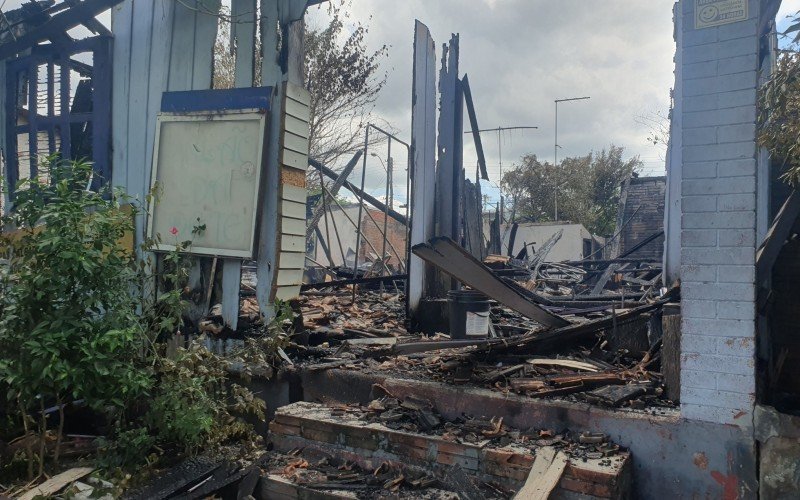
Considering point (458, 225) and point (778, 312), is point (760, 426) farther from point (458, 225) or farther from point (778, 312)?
point (458, 225)

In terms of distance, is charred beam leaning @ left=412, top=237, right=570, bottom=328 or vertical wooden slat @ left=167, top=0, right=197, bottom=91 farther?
vertical wooden slat @ left=167, top=0, right=197, bottom=91

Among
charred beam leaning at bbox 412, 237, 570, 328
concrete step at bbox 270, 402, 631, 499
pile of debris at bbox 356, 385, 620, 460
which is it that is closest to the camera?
concrete step at bbox 270, 402, 631, 499

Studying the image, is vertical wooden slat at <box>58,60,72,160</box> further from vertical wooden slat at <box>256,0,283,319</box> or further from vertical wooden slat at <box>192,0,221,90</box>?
vertical wooden slat at <box>256,0,283,319</box>

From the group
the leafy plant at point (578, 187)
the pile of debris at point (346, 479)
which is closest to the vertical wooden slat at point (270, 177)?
the pile of debris at point (346, 479)

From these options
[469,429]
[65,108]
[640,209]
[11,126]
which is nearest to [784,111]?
[469,429]

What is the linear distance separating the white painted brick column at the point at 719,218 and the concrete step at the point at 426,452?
75cm

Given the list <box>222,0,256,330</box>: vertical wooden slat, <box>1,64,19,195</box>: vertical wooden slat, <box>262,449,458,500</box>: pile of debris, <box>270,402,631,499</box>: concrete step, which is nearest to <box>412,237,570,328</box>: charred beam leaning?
<box>270,402,631,499</box>: concrete step

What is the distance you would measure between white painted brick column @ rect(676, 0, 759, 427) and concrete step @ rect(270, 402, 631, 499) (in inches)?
29.6

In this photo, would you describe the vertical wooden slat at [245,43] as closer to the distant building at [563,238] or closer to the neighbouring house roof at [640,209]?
the neighbouring house roof at [640,209]

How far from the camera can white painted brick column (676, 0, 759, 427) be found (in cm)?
342

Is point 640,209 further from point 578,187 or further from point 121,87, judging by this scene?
point 121,87

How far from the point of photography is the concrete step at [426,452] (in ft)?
11.1

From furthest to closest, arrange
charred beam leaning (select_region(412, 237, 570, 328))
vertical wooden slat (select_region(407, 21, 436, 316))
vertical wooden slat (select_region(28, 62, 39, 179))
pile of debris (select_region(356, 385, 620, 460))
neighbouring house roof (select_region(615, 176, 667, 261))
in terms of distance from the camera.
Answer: neighbouring house roof (select_region(615, 176, 667, 261)) → vertical wooden slat (select_region(407, 21, 436, 316)) → vertical wooden slat (select_region(28, 62, 39, 179)) → charred beam leaning (select_region(412, 237, 570, 328)) → pile of debris (select_region(356, 385, 620, 460))

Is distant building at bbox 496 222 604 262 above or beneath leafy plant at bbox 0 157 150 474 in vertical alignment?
above
